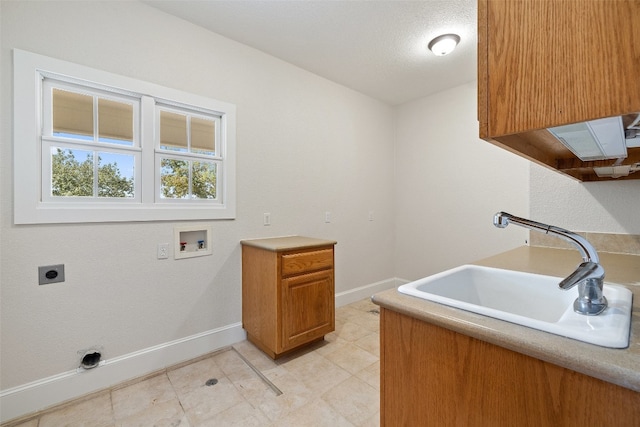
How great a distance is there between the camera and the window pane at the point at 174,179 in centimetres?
213

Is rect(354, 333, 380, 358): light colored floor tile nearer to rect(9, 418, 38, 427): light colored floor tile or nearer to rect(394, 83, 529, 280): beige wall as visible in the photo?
rect(394, 83, 529, 280): beige wall

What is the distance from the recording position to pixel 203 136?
2.35 m

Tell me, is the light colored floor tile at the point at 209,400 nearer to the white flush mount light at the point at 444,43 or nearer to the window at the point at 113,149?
the window at the point at 113,149

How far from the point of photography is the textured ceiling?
1.98m

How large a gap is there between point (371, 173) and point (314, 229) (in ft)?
3.94

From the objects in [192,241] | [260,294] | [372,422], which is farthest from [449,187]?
[192,241]

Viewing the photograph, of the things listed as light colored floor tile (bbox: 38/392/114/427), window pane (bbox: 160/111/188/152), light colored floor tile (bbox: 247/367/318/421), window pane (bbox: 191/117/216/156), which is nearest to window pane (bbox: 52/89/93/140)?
window pane (bbox: 160/111/188/152)

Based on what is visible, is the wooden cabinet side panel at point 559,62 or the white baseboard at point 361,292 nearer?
the wooden cabinet side panel at point 559,62

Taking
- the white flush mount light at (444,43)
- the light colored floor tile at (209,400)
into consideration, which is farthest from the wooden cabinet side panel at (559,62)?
the white flush mount light at (444,43)

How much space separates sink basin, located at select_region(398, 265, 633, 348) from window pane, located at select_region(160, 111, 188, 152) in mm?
2078

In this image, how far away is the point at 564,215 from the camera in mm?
1669

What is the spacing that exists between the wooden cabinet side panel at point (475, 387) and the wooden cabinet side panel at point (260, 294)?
4.37ft

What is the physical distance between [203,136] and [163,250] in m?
1.00

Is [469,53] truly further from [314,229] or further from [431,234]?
[314,229]
